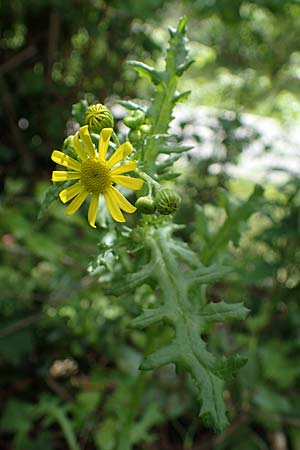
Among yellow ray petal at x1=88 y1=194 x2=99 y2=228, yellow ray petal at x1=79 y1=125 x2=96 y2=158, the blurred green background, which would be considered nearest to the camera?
yellow ray petal at x1=79 y1=125 x2=96 y2=158

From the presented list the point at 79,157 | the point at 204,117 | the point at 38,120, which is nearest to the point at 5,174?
the point at 38,120

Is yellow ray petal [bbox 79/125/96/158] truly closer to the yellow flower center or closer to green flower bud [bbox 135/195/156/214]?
the yellow flower center

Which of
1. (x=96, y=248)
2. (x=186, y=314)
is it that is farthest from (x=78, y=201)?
(x=96, y=248)

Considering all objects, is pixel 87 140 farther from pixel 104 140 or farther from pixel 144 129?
pixel 144 129

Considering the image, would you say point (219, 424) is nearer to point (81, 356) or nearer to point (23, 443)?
point (23, 443)

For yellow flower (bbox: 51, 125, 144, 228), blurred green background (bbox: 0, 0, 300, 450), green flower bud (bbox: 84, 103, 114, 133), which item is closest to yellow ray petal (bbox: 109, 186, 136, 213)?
yellow flower (bbox: 51, 125, 144, 228)

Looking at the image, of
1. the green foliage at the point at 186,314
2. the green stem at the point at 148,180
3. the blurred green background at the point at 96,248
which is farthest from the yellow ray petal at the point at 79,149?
the blurred green background at the point at 96,248
